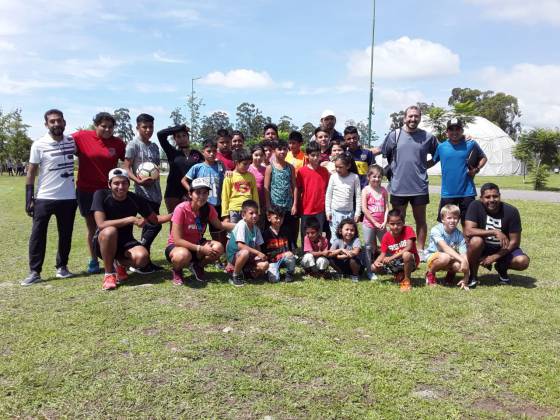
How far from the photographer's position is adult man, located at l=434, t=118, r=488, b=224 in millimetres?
6734

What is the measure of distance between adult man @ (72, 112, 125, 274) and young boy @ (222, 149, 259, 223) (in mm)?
1635

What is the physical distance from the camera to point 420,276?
6285 mm

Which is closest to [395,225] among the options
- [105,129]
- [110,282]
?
[110,282]

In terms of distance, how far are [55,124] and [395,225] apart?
448cm

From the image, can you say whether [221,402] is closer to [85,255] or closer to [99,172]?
[99,172]

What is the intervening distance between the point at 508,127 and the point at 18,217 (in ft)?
232

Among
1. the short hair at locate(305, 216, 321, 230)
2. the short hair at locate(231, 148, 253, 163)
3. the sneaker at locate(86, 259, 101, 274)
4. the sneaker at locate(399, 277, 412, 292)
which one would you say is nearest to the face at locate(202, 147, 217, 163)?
the short hair at locate(231, 148, 253, 163)

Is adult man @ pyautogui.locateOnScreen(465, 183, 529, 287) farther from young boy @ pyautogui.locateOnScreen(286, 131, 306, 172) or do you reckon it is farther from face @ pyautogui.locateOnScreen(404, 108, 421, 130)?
young boy @ pyautogui.locateOnScreen(286, 131, 306, 172)

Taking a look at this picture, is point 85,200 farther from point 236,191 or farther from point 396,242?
point 396,242

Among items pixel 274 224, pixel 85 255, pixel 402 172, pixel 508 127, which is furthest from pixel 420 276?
pixel 508 127

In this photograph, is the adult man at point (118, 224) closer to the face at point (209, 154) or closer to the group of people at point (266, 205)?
the group of people at point (266, 205)

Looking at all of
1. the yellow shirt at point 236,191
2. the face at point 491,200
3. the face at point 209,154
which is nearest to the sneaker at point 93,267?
the yellow shirt at point 236,191

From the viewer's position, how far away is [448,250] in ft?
18.8

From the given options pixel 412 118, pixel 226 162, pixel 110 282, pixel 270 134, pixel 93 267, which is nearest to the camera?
pixel 110 282
